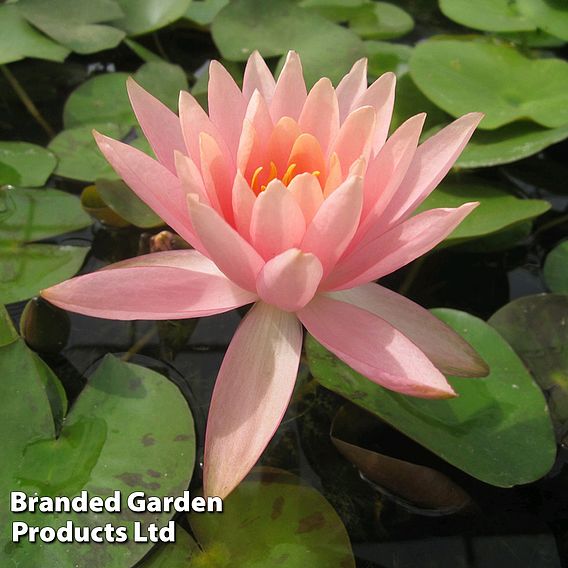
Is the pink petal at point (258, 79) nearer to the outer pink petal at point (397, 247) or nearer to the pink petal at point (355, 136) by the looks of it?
the pink petal at point (355, 136)

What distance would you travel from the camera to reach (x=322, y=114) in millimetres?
1063

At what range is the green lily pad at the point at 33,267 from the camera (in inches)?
54.1

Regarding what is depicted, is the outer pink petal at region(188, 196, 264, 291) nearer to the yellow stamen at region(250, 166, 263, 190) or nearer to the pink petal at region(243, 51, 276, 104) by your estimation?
the yellow stamen at region(250, 166, 263, 190)

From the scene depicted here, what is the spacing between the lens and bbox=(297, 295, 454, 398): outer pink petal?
868 mm

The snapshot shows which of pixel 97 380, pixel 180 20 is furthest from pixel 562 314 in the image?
pixel 180 20

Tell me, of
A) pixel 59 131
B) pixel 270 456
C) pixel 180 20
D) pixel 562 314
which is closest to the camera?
pixel 270 456

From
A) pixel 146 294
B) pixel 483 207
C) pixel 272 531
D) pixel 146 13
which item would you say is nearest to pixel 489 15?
pixel 483 207

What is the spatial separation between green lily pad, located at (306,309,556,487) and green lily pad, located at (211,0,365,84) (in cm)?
112

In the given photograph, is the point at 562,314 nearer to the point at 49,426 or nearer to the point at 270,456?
the point at 270,456

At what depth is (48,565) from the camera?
95 centimetres

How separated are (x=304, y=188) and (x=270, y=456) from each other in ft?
1.96

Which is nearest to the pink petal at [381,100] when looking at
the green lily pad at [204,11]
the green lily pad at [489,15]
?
the green lily pad at [489,15]

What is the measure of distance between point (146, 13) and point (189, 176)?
1.58m

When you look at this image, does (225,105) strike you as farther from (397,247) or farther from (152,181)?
(397,247)
